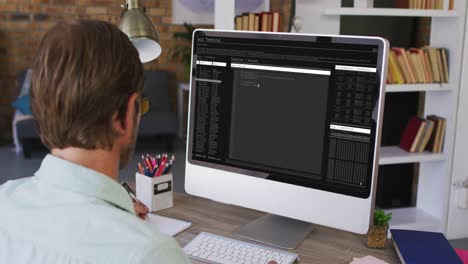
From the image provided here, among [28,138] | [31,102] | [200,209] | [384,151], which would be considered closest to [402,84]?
[384,151]

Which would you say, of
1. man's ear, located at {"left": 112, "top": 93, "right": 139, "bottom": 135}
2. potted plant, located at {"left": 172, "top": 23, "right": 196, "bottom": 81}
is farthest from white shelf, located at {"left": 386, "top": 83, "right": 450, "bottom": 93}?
potted plant, located at {"left": 172, "top": 23, "right": 196, "bottom": 81}

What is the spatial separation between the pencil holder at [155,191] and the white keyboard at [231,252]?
295 millimetres

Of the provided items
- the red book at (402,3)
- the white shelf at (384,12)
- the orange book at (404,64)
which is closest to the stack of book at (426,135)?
the orange book at (404,64)

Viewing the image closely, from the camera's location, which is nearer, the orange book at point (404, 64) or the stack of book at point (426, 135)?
the orange book at point (404, 64)

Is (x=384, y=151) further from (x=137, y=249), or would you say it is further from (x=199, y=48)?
(x=137, y=249)

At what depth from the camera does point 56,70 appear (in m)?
0.84

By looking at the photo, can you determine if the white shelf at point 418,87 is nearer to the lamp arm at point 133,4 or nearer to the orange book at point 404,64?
the orange book at point 404,64

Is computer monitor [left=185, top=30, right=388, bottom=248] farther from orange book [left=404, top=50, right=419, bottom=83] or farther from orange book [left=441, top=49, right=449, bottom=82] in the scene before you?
orange book [left=441, top=49, right=449, bottom=82]

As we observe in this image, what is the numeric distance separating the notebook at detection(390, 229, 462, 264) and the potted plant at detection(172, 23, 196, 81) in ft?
14.8

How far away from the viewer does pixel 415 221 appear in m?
3.54

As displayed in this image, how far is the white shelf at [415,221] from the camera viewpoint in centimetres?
348

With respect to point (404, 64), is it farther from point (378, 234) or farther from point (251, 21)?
point (378, 234)

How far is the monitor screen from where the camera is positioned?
138 cm

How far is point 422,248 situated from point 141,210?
2.47 ft
